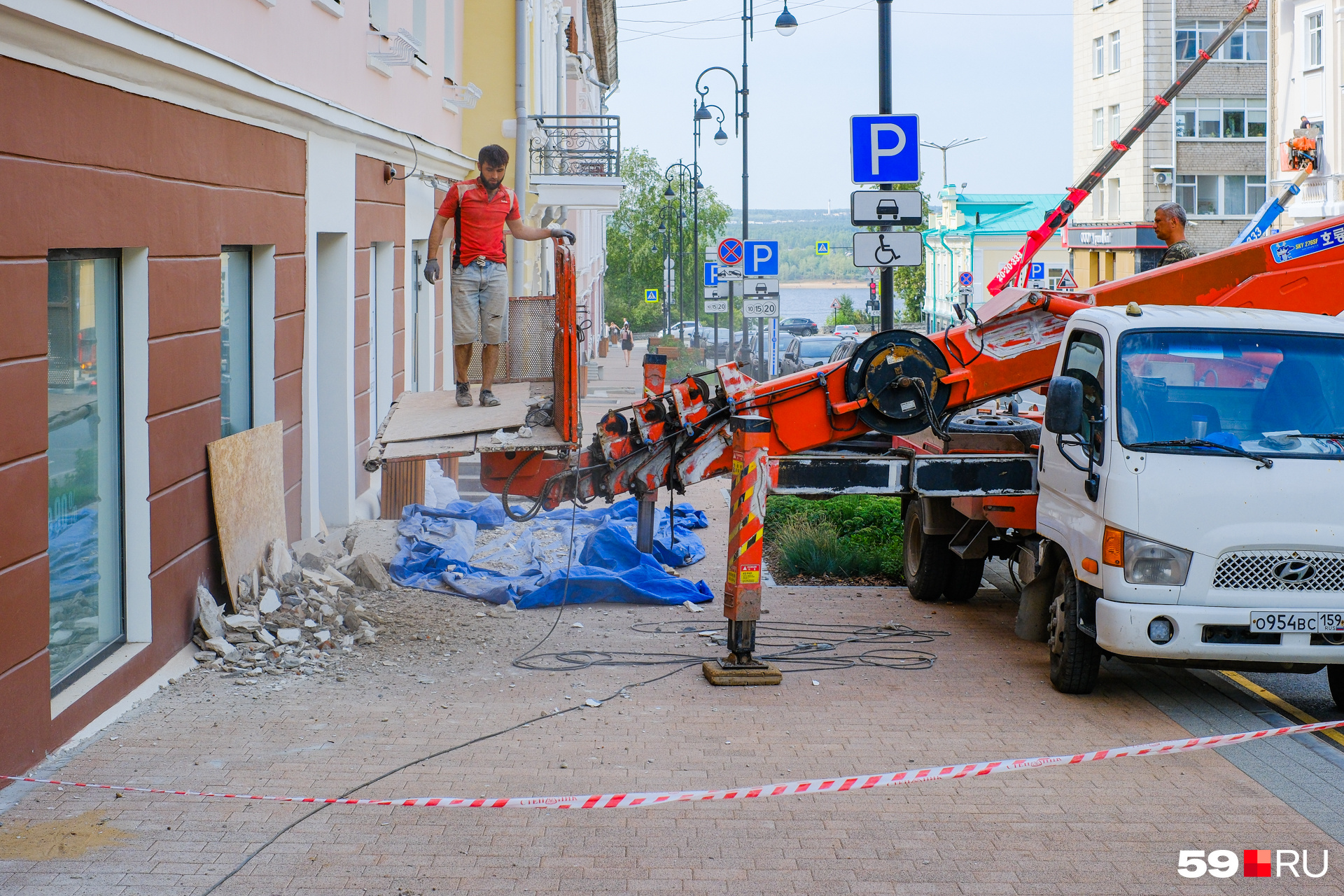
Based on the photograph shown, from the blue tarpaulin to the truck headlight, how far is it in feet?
12.3

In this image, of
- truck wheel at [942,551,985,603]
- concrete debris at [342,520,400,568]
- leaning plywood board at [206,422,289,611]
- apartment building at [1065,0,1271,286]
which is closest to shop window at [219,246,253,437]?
leaning plywood board at [206,422,289,611]

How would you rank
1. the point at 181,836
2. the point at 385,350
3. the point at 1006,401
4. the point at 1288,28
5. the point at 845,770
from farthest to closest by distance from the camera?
the point at 1288,28, the point at 385,350, the point at 1006,401, the point at 845,770, the point at 181,836

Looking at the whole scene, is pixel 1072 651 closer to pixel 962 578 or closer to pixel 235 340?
pixel 962 578

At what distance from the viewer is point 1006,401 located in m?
11.3

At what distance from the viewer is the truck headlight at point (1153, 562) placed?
6.74 metres

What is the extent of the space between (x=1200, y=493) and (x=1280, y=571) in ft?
1.78

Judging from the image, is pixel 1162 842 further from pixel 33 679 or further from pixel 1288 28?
pixel 1288 28

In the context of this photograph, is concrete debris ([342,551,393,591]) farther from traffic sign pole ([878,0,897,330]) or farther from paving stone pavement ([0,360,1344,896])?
traffic sign pole ([878,0,897,330])

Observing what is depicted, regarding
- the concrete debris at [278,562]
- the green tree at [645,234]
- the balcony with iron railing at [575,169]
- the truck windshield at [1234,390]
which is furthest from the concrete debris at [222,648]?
the green tree at [645,234]

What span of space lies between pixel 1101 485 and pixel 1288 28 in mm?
30386

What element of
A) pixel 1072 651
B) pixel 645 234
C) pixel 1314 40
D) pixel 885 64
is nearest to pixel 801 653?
pixel 1072 651

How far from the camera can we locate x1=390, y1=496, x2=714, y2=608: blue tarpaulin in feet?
33.0

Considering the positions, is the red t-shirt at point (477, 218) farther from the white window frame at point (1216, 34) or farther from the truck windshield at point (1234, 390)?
the white window frame at point (1216, 34)

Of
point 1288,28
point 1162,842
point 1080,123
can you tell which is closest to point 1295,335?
point 1162,842
